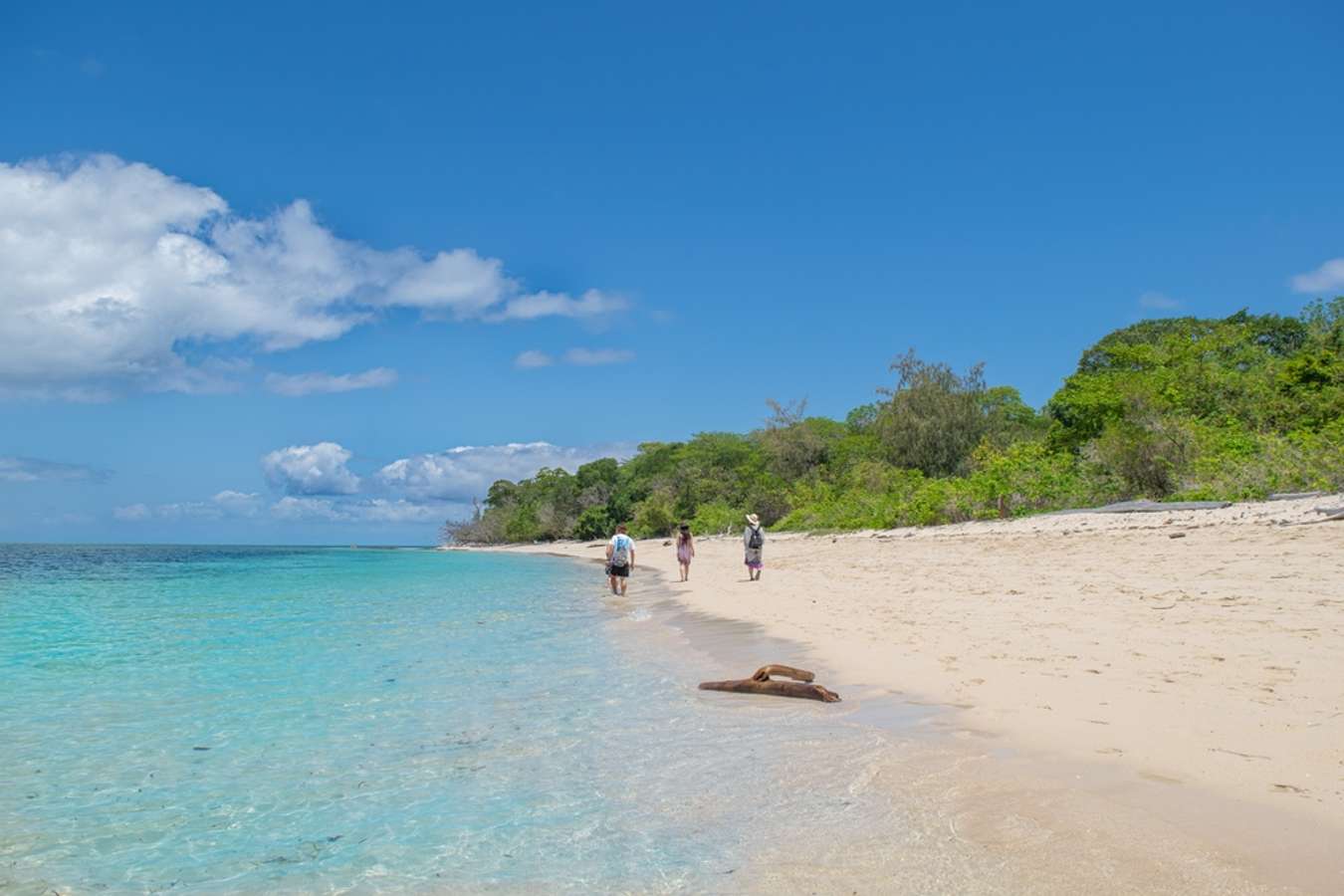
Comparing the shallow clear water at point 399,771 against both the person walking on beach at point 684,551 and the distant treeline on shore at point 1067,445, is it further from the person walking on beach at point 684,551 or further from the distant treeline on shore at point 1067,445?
the distant treeline on shore at point 1067,445

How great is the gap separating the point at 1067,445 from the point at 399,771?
3392cm

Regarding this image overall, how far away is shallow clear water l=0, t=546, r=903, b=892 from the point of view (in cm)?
435

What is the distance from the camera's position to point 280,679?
10062mm

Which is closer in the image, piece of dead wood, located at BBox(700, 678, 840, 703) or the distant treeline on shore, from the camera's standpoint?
piece of dead wood, located at BBox(700, 678, 840, 703)

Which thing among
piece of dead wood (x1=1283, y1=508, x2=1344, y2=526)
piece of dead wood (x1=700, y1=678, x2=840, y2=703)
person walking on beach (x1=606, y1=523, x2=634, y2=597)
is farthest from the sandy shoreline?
person walking on beach (x1=606, y1=523, x2=634, y2=597)

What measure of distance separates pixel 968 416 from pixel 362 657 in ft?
127

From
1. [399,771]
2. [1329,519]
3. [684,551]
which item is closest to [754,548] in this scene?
[684,551]

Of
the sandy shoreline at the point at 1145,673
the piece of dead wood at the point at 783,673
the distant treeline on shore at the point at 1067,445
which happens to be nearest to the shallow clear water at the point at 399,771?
the piece of dead wood at the point at 783,673

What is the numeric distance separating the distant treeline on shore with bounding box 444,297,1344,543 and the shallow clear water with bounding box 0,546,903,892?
17.3 m

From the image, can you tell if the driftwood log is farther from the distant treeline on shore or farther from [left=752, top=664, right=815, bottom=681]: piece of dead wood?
the distant treeline on shore

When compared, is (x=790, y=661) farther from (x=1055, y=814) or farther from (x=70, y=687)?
(x=70, y=687)

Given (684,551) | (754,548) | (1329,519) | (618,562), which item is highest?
(1329,519)

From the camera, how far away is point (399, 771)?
6043mm

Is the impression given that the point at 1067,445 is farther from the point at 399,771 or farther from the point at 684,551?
the point at 399,771
